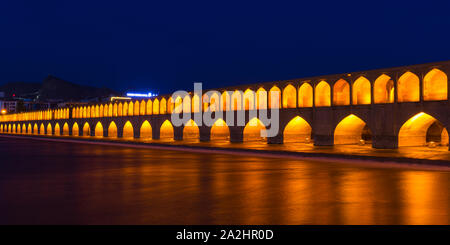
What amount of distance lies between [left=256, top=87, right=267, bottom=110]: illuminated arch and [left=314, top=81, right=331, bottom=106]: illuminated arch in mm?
3519

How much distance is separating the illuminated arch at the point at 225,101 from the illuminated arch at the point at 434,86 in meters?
11.9

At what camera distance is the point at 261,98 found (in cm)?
2392

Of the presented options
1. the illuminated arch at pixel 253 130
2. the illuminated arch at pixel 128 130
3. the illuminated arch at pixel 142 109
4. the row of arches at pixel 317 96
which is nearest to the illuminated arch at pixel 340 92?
the row of arches at pixel 317 96

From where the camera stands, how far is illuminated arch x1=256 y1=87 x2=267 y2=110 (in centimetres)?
2366

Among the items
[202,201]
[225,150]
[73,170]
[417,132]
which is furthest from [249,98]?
[202,201]

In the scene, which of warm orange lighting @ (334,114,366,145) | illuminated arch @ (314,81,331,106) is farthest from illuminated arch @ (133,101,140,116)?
warm orange lighting @ (334,114,366,145)

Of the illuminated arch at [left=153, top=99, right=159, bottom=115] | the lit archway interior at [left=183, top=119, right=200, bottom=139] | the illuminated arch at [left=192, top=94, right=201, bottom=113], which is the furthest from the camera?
the illuminated arch at [left=153, top=99, right=159, bottom=115]

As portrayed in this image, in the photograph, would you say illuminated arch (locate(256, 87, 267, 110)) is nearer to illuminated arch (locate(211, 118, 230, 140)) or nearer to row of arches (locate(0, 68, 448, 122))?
row of arches (locate(0, 68, 448, 122))

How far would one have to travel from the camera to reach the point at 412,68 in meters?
16.9

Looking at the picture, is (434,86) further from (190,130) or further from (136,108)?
(136,108)
